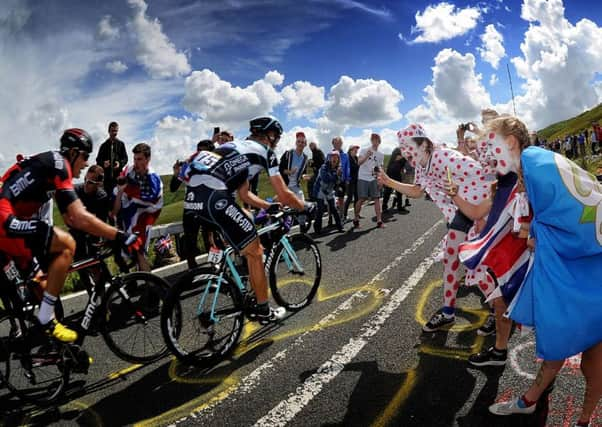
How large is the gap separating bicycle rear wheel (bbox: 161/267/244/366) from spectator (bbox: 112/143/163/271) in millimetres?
2578

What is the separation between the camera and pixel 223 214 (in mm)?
4129

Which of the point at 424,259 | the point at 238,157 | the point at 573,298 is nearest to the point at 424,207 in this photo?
the point at 424,259

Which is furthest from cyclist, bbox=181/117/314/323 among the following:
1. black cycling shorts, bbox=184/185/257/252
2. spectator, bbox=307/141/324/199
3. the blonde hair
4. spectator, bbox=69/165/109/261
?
spectator, bbox=307/141/324/199

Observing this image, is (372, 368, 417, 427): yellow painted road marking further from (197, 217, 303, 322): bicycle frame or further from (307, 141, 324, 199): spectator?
(307, 141, 324, 199): spectator

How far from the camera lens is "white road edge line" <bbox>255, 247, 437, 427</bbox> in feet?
9.69

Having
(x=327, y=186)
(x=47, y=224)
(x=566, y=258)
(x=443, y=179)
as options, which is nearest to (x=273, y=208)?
(x=443, y=179)

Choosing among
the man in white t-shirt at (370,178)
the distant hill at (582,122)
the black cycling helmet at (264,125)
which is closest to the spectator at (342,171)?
the man in white t-shirt at (370,178)

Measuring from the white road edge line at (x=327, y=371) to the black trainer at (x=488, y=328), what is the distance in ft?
3.14

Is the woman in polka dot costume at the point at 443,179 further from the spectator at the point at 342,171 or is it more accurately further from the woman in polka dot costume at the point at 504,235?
the spectator at the point at 342,171

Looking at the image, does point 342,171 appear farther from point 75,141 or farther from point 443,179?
point 75,141

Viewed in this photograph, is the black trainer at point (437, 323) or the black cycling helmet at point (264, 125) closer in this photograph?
the black trainer at point (437, 323)

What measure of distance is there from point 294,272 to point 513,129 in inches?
122

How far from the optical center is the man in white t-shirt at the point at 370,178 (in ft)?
33.7

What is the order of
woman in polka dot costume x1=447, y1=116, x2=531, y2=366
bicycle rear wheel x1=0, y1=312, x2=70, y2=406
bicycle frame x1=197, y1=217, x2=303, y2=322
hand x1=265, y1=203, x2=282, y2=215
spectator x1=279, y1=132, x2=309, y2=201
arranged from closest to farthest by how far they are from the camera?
woman in polka dot costume x1=447, y1=116, x2=531, y2=366 < bicycle rear wheel x1=0, y1=312, x2=70, y2=406 < bicycle frame x1=197, y1=217, x2=303, y2=322 < hand x1=265, y1=203, x2=282, y2=215 < spectator x1=279, y1=132, x2=309, y2=201
